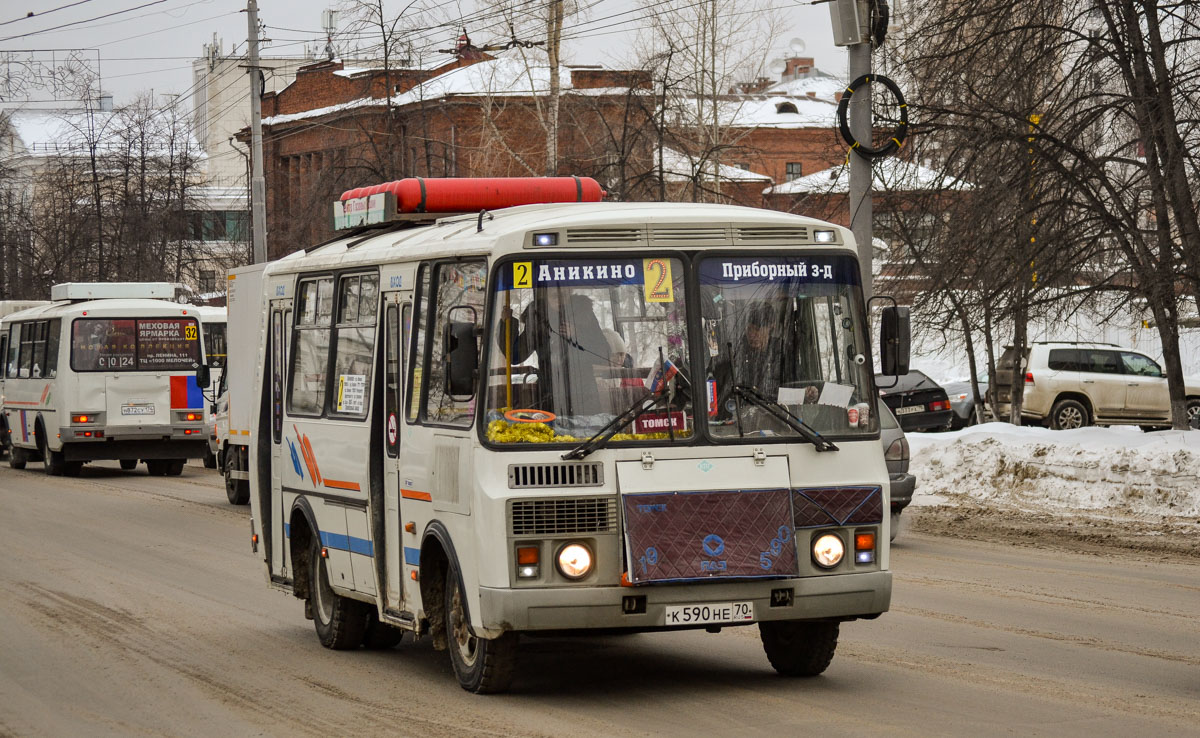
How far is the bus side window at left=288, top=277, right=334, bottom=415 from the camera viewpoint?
35.5 feet

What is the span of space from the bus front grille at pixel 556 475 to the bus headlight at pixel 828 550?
1164mm

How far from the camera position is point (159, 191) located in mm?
59188

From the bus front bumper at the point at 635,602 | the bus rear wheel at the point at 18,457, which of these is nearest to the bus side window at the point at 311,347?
the bus front bumper at the point at 635,602

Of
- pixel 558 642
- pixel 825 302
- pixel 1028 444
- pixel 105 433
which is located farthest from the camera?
pixel 105 433

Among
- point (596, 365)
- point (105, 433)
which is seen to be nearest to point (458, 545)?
point (596, 365)

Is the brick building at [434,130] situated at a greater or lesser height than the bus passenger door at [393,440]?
greater

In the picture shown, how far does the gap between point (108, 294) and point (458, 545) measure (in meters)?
24.4

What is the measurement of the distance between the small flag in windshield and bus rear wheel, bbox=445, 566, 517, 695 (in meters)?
1.41

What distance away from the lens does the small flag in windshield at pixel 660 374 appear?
842 cm

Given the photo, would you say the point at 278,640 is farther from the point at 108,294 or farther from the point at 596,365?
the point at 108,294

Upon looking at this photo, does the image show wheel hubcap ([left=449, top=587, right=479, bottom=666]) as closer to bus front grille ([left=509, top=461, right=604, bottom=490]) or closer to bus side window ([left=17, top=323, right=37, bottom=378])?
bus front grille ([left=509, top=461, right=604, bottom=490])

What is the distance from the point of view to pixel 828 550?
852cm

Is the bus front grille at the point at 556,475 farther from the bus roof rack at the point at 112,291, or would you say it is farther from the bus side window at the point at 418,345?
the bus roof rack at the point at 112,291

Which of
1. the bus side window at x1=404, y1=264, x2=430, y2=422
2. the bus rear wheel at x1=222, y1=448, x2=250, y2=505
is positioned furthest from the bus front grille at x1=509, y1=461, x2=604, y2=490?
the bus rear wheel at x1=222, y1=448, x2=250, y2=505
